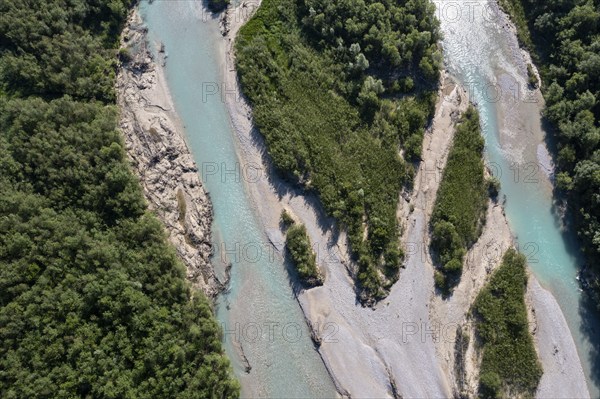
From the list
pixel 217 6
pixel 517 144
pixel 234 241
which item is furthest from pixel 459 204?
pixel 217 6

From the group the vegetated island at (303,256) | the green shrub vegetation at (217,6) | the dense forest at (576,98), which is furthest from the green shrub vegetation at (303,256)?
the green shrub vegetation at (217,6)

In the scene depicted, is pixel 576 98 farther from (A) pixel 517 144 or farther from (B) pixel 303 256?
(B) pixel 303 256

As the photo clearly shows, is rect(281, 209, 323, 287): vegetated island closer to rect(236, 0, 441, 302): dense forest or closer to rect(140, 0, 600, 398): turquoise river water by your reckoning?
rect(140, 0, 600, 398): turquoise river water

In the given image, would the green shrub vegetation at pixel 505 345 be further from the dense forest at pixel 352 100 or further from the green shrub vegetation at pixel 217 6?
the green shrub vegetation at pixel 217 6

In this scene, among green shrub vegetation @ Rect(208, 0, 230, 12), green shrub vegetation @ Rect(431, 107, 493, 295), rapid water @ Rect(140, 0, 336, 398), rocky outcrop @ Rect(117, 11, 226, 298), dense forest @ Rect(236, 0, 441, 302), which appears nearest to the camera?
green shrub vegetation @ Rect(431, 107, 493, 295)

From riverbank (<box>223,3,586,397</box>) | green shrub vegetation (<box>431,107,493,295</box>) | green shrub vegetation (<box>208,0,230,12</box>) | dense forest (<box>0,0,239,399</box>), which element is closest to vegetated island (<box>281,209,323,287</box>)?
riverbank (<box>223,3,586,397</box>)

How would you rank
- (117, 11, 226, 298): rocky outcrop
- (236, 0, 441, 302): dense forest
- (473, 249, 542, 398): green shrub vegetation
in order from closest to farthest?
(473, 249, 542, 398): green shrub vegetation < (236, 0, 441, 302): dense forest < (117, 11, 226, 298): rocky outcrop

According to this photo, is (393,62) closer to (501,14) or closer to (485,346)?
(501,14)

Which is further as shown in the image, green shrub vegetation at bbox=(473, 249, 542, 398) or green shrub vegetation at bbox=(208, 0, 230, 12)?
green shrub vegetation at bbox=(208, 0, 230, 12)
